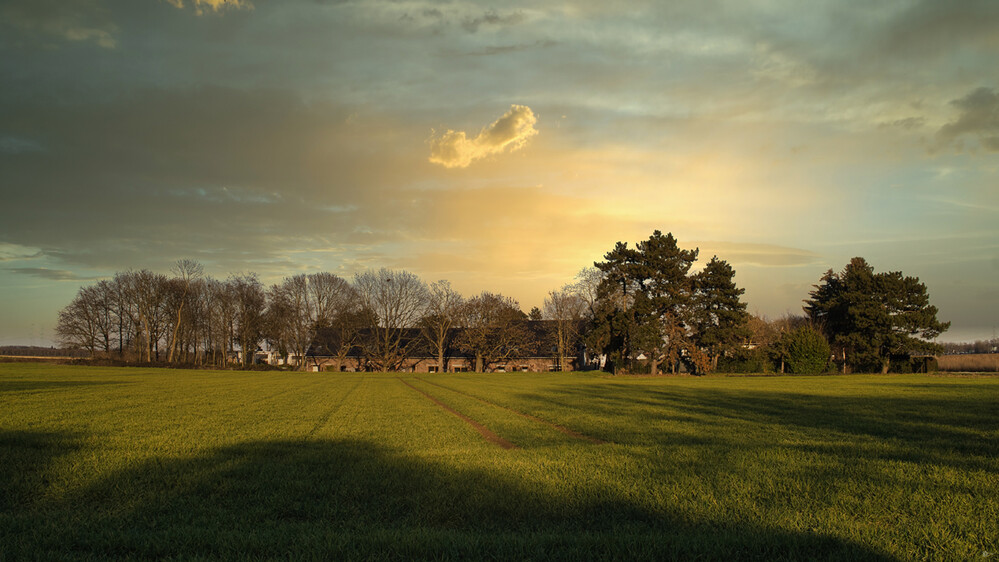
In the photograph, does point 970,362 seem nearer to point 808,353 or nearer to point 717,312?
point 808,353

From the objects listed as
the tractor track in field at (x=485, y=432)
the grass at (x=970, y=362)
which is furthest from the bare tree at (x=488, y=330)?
the tractor track in field at (x=485, y=432)

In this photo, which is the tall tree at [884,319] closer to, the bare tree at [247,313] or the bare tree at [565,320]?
the bare tree at [565,320]

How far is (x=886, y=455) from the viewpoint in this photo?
29.0 ft

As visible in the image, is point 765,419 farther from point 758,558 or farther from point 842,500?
point 758,558

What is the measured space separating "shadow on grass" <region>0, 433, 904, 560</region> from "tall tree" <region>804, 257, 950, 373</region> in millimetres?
64852

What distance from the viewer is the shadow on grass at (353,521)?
449 centimetres

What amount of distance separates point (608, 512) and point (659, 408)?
13.6m

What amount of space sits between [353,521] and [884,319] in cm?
6712

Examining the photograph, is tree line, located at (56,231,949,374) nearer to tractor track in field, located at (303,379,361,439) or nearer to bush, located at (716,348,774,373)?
bush, located at (716,348,774,373)

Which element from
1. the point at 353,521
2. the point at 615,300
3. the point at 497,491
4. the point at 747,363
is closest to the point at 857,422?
the point at 497,491

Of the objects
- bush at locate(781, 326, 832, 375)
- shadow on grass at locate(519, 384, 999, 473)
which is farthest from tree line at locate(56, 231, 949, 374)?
shadow on grass at locate(519, 384, 999, 473)

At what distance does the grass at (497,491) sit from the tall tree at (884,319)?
5408cm

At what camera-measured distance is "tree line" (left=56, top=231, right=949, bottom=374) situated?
183ft

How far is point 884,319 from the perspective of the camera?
57.7m
